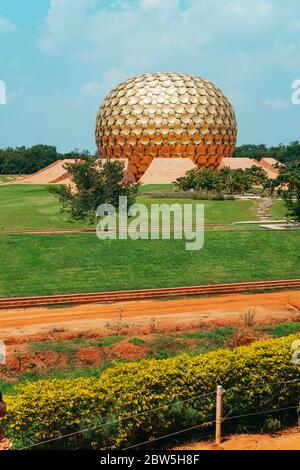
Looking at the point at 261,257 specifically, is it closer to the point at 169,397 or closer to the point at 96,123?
the point at 169,397

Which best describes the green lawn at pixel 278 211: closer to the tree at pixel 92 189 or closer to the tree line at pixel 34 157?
the tree at pixel 92 189

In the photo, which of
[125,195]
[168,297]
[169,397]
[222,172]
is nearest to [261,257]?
[168,297]

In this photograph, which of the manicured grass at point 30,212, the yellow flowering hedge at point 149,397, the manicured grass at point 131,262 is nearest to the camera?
the yellow flowering hedge at point 149,397

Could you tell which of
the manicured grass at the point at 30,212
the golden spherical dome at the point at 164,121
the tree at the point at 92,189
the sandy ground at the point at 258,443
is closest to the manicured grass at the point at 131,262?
the tree at the point at 92,189

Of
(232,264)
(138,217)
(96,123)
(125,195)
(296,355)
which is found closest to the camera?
(296,355)

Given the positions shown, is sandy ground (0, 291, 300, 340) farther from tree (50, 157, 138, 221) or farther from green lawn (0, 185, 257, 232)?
green lawn (0, 185, 257, 232)

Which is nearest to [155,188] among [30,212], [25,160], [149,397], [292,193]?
[30,212]

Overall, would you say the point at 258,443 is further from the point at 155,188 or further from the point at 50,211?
the point at 155,188
